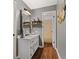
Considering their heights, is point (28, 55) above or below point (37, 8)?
below
